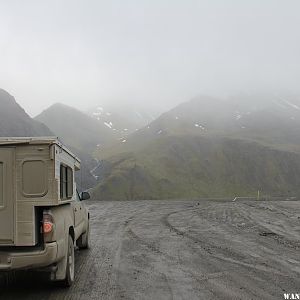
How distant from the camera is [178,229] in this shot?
741 inches

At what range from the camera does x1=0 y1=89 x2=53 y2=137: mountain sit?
105 metres

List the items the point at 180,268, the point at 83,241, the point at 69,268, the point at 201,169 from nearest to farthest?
the point at 69,268
the point at 180,268
the point at 83,241
the point at 201,169

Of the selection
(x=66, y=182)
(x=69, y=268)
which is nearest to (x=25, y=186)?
(x=66, y=182)

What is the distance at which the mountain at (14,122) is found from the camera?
10498 cm

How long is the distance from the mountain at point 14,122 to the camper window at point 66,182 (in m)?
94.3

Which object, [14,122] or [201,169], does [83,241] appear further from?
[201,169]

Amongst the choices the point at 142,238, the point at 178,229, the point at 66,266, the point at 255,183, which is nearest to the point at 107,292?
the point at 66,266

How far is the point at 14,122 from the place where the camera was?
10919 centimetres

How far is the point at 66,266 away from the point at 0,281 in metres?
1.59

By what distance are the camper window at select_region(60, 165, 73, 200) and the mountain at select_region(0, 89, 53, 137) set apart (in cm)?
9430

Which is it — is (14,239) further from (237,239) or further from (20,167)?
(237,239)

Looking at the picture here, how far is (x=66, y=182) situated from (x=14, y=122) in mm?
103926

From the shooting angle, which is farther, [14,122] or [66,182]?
[14,122]

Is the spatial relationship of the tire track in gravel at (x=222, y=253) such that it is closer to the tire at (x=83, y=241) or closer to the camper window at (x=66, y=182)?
the tire at (x=83, y=241)
